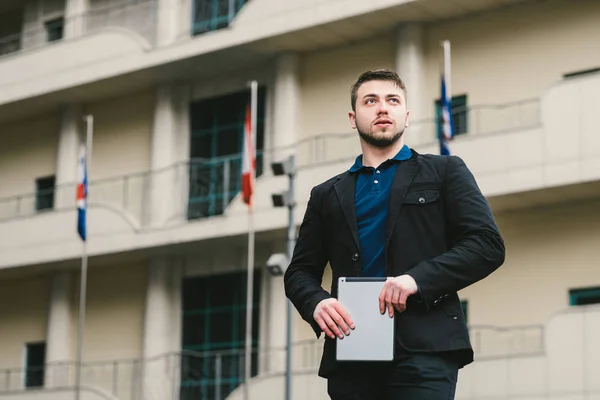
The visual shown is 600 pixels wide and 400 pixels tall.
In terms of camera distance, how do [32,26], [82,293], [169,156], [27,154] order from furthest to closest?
[32,26] < [27,154] < [169,156] < [82,293]

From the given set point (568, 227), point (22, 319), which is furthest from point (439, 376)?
point (22, 319)

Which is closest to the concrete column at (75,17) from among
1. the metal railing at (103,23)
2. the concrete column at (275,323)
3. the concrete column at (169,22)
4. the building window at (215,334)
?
the metal railing at (103,23)

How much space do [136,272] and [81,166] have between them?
351 centimetres

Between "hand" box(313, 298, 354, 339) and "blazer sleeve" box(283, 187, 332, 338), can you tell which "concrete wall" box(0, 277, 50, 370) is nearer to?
"blazer sleeve" box(283, 187, 332, 338)

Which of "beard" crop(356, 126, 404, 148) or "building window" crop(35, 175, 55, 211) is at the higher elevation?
"building window" crop(35, 175, 55, 211)

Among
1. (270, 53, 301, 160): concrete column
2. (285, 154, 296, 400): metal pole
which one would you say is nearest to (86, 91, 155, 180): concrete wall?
(270, 53, 301, 160): concrete column

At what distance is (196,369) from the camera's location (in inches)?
1172

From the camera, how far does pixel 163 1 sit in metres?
32.7

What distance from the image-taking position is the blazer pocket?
537 cm

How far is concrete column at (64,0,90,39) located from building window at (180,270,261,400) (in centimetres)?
723

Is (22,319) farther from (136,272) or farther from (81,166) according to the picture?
(81,166)

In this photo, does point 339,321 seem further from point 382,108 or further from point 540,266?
point 540,266

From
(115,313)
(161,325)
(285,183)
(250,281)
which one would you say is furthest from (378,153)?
(115,313)

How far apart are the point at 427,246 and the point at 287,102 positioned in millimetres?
24851
